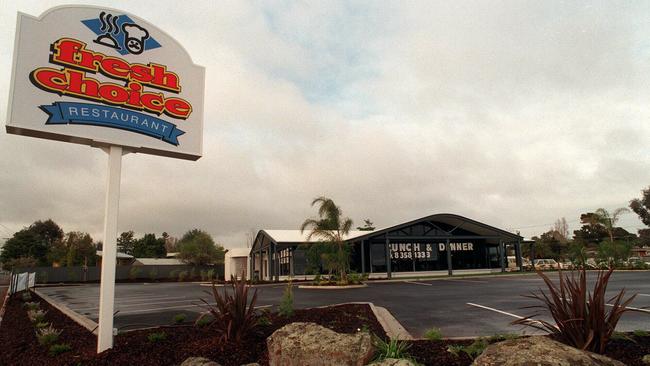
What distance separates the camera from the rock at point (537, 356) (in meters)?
3.56

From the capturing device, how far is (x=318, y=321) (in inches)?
303

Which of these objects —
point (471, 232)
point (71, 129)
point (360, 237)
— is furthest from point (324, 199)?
point (71, 129)

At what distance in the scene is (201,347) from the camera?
5871mm

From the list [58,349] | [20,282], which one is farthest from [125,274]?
[58,349]

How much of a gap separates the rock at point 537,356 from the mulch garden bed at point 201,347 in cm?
104

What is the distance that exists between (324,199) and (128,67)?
20.2 metres

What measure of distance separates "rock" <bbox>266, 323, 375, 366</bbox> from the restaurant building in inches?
1041

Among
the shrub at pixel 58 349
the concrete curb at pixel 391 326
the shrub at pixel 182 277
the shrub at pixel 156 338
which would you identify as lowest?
the shrub at pixel 182 277

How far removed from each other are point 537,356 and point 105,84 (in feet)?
24.9

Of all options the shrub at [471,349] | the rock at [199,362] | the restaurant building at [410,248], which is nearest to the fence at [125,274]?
the restaurant building at [410,248]

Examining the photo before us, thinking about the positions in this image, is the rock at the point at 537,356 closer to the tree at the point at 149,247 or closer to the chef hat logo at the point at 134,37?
the chef hat logo at the point at 134,37

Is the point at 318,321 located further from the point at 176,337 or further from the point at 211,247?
the point at 211,247

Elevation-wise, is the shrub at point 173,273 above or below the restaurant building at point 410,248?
below

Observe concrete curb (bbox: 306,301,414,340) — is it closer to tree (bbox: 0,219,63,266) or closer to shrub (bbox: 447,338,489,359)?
shrub (bbox: 447,338,489,359)
